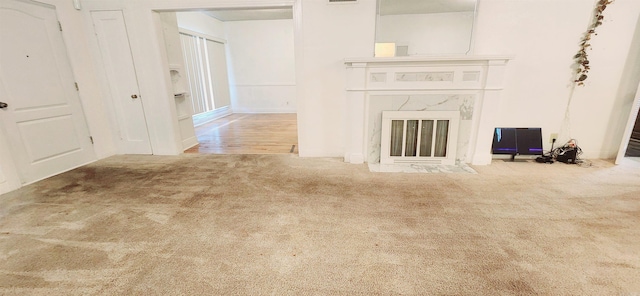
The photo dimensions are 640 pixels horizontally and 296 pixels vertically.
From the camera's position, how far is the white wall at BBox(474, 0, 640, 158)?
120 inches

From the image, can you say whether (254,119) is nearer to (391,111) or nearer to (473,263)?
(391,111)

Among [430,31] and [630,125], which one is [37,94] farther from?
[630,125]

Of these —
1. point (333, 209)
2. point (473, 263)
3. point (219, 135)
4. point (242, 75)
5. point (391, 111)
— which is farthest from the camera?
point (242, 75)

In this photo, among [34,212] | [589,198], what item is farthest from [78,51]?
[589,198]

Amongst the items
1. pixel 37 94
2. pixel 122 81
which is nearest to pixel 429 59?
pixel 122 81

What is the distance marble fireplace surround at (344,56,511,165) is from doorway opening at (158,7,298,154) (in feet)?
4.87

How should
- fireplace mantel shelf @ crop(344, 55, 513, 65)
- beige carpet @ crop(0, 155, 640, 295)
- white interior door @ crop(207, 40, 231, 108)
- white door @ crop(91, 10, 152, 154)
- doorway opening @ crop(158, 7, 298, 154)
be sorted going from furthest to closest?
white interior door @ crop(207, 40, 231, 108) → doorway opening @ crop(158, 7, 298, 154) → white door @ crop(91, 10, 152, 154) → fireplace mantel shelf @ crop(344, 55, 513, 65) → beige carpet @ crop(0, 155, 640, 295)

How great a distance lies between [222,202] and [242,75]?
6.30 m

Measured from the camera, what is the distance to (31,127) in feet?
9.87

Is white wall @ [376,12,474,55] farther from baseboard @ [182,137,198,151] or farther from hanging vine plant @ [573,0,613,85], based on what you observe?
baseboard @ [182,137,198,151]

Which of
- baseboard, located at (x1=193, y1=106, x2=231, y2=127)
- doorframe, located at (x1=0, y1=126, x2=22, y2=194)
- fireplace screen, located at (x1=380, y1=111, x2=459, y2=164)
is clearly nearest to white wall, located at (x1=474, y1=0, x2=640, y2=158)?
fireplace screen, located at (x1=380, y1=111, x2=459, y2=164)

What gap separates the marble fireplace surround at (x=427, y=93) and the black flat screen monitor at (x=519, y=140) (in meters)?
0.27

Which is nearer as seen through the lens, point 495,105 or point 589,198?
point 589,198

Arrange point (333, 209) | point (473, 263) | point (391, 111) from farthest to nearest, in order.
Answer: point (391, 111)
point (333, 209)
point (473, 263)
